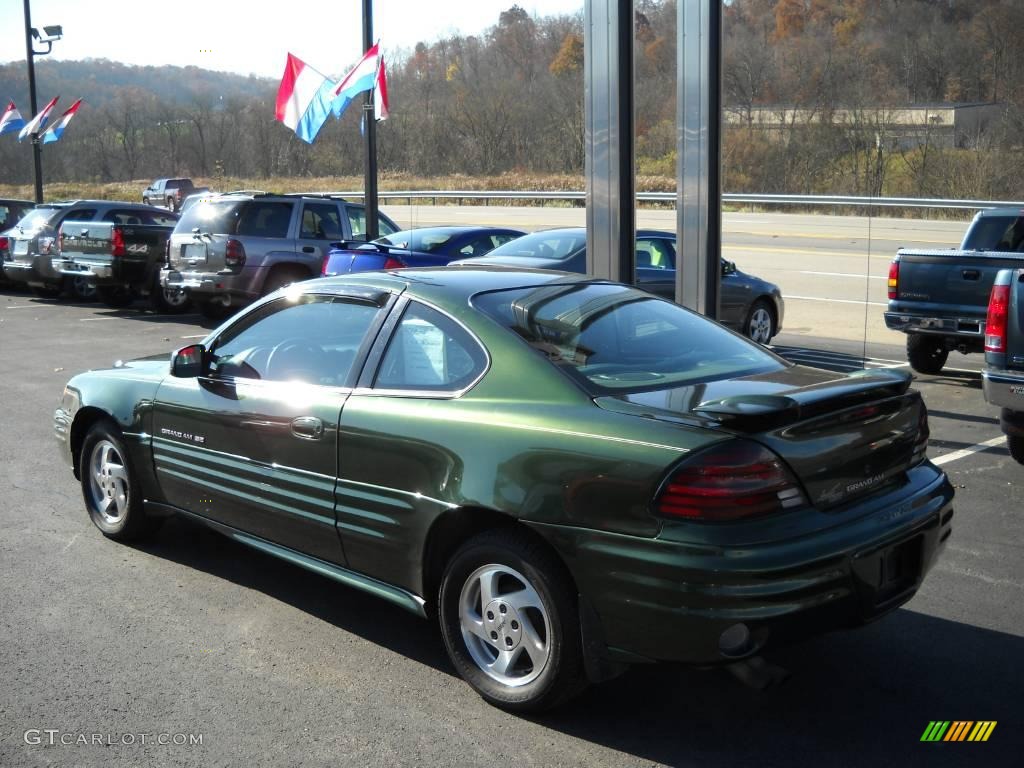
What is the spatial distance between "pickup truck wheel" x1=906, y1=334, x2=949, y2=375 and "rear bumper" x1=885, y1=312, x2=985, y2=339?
0.44 metres

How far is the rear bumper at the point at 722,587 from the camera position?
3.43 m

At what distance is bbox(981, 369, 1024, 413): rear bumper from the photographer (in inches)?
276

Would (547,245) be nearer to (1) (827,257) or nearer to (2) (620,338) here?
(2) (620,338)

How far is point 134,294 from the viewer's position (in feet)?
63.1

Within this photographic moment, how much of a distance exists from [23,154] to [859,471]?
65.6 meters

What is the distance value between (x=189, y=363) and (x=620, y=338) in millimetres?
2120

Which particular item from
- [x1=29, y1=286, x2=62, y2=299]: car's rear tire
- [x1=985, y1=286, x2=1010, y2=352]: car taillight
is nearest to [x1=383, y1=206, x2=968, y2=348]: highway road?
[x1=985, y1=286, x2=1010, y2=352]: car taillight

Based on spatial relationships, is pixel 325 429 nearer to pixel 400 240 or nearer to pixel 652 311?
pixel 652 311

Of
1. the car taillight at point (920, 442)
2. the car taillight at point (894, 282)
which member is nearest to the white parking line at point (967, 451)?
the car taillight at point (894, 282)

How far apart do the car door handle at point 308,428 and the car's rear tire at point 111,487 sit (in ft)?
4.82

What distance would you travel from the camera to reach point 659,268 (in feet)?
42.8

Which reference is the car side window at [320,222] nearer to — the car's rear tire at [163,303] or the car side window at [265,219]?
the car side window at [265,219]

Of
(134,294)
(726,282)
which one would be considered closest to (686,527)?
(726,282)
